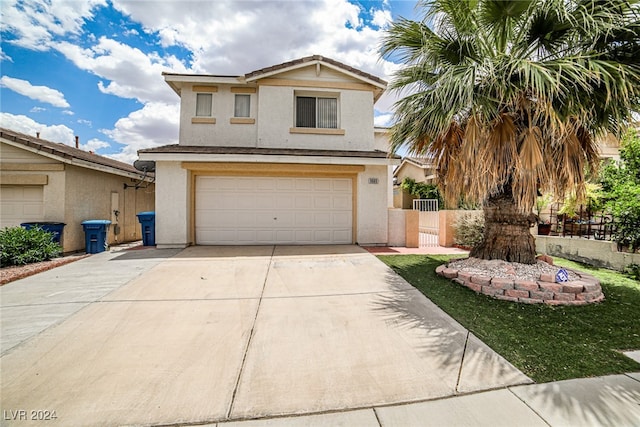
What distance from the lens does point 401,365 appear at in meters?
3.15

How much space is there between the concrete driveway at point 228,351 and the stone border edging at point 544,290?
57.1 inches

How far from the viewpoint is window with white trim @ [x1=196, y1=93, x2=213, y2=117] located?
36.7 feet

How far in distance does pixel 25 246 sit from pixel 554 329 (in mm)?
12490

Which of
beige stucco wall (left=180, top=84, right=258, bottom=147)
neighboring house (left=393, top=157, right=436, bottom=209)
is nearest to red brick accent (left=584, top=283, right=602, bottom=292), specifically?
beige stucco wall (left=180, top=84, right=258, bottom=147)

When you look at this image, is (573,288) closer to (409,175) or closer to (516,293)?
(516,293)

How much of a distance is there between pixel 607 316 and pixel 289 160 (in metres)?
8.53

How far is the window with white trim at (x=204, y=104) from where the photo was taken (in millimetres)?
11195

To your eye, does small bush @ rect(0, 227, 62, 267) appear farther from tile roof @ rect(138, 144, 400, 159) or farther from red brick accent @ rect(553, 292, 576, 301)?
red brick accent @ rect(553, 292, 576, 301)

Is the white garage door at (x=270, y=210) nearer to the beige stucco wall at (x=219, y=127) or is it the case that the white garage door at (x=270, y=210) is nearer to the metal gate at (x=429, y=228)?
the beige stucco wall at (x=219, y=127)

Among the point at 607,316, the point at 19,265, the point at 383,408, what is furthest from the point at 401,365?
the point at 19,265

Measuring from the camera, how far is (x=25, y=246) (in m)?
7.86

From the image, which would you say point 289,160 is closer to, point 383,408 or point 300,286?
point 300,286

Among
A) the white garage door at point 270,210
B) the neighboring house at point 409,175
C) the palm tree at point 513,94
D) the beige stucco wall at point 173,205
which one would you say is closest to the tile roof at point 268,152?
the beige stucco wall at point 173,205

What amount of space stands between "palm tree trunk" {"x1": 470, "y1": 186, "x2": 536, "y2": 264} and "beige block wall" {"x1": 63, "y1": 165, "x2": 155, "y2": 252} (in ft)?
42.7
